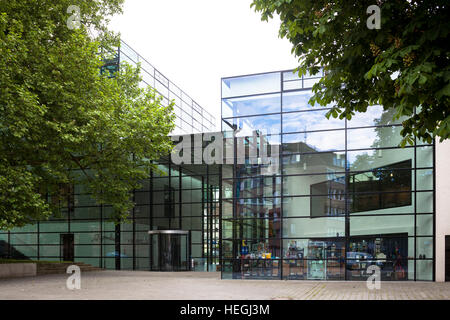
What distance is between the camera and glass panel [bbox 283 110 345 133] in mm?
19906

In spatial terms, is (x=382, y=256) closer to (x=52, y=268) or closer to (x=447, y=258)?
(x=447, y=258)

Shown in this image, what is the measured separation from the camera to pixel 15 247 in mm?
31625

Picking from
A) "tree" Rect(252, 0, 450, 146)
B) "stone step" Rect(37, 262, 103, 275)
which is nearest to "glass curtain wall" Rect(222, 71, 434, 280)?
"stone step" Rect(37, 262, 103, 275)

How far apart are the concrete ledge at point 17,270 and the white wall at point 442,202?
1872 cm

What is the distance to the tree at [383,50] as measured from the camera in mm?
6867

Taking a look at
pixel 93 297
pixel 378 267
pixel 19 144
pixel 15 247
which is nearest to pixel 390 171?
pixel 378 267

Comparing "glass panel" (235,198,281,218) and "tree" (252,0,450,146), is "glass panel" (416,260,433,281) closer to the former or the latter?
"glass panel" (235,198,281,218)

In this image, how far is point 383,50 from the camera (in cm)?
816

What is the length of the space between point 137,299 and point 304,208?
32.9 feet

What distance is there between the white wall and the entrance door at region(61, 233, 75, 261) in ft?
75.7

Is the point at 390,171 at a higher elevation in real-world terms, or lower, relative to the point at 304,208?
higher

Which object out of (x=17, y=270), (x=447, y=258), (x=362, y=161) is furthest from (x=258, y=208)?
(x=17, y=270)

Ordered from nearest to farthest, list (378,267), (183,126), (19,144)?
(19,144) → (378,267) → (183,126)
